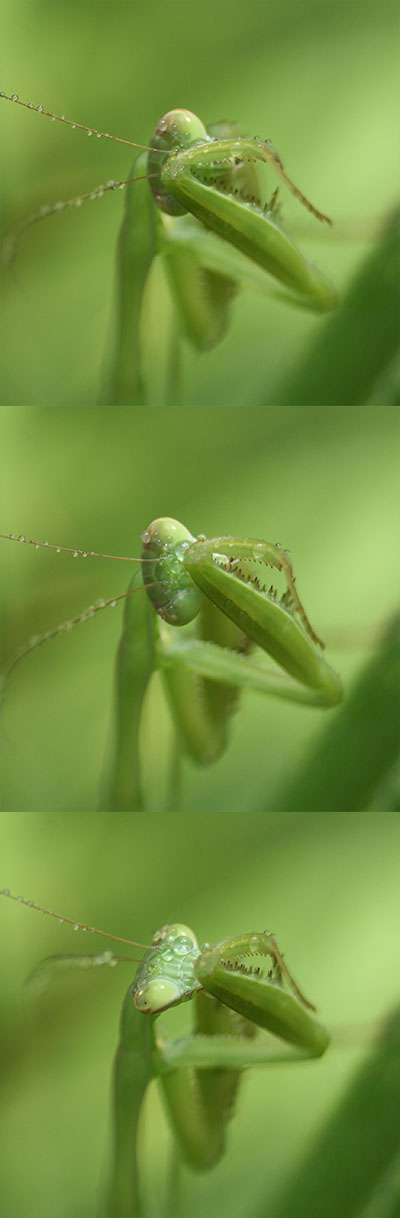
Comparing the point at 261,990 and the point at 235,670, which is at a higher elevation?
the point at 235,670

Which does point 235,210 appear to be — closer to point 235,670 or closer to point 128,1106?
point 235,670

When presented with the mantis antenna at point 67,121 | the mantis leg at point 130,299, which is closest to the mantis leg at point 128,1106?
the mantis leg at point 130,299

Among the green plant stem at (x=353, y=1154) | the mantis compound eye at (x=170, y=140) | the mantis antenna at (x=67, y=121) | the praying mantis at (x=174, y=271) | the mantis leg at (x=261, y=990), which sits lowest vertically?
the green plant stem at (x=353, y=1154)

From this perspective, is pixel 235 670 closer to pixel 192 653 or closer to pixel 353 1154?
pixel 192 653

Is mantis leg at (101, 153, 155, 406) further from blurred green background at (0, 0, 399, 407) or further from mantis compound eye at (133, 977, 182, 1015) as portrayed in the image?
mantis compound eye at (133, 977, 182, 1015)

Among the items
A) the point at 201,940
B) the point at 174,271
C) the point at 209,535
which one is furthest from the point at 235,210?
the point at 201,940

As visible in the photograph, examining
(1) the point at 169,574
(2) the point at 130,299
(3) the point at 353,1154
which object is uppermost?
(2) the point at 130,299

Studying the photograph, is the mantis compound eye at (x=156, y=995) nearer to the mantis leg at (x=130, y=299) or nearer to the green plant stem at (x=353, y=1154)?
the green plant stem at (x=353, y=1154)

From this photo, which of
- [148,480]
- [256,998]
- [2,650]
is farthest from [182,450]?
[256,998]
